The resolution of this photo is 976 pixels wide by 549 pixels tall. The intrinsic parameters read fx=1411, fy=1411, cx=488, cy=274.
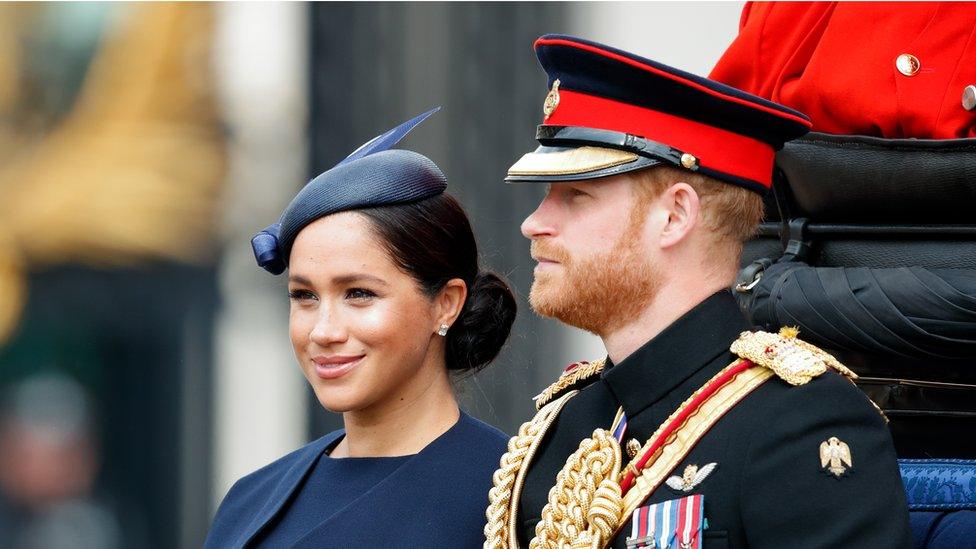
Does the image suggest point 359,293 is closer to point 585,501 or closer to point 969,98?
point 585,501

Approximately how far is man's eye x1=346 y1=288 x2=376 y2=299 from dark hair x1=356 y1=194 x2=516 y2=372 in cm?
9

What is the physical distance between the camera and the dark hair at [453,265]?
2951 millimetres

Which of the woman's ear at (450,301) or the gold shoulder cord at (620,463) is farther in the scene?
the woman's ear at (450,301)

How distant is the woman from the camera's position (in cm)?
288

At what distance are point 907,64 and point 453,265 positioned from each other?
1.02 metres

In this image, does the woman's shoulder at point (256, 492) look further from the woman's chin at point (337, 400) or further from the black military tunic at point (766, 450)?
the black military tunic at point (766, 450)

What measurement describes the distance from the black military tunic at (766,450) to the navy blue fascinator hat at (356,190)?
0.67m

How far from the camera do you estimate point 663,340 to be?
2.49 meters

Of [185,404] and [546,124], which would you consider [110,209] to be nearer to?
[185,404]

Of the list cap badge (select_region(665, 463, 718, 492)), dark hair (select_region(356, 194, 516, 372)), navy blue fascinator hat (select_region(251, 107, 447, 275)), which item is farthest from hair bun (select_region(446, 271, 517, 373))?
cap badge (select_region(665, 463, 718, 492))

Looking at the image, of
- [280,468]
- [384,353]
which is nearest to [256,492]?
[280,468]

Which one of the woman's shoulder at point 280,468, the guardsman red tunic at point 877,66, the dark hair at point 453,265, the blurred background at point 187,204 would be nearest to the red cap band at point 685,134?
the guardsman red tunic at point 877,66

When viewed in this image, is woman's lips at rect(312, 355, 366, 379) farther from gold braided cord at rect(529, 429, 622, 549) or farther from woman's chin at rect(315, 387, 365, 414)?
gold braided cord at rect(529, 429, 622, 549)

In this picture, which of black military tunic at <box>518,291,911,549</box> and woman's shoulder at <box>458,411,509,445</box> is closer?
black military tunic at <box>518,291,911,549</box>
